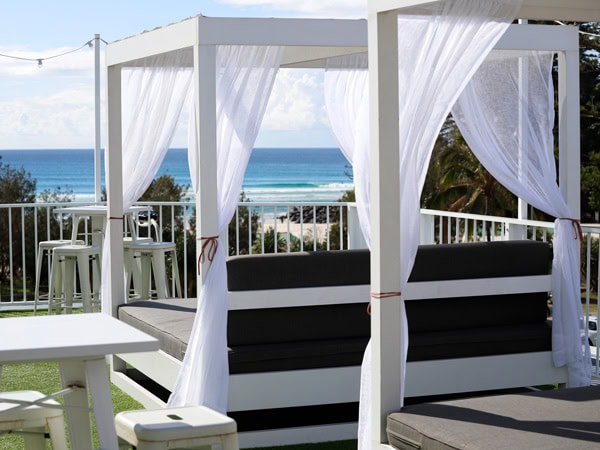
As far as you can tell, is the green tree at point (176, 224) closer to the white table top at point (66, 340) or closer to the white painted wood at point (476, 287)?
the white painted wood at point (476, 287)

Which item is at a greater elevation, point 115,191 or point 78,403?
point 115,191

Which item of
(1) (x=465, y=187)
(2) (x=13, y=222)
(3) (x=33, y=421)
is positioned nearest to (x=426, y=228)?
(3) (x=33, y=421)

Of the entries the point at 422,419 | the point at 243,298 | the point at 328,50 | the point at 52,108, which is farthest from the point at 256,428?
the point at 52,108

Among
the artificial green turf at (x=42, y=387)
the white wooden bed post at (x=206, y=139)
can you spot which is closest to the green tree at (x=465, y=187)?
the artificial green turf at (x=42, y=387)

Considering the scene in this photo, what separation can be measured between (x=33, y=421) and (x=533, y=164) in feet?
9.44

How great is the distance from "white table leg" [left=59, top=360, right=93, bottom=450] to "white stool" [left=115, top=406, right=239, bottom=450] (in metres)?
0.33

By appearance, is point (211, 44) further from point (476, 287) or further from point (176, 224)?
point (176, 224)

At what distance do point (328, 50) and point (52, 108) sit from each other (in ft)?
107

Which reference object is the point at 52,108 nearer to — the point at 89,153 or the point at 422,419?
the point at 89,153

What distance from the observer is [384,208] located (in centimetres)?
395

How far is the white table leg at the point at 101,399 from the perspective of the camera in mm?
3461

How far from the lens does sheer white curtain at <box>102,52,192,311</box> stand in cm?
629

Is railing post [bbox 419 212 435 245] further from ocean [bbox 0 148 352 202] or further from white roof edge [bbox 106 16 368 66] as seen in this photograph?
ocean [bbox 0 148 352 202]

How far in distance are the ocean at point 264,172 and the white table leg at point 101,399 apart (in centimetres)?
3348
